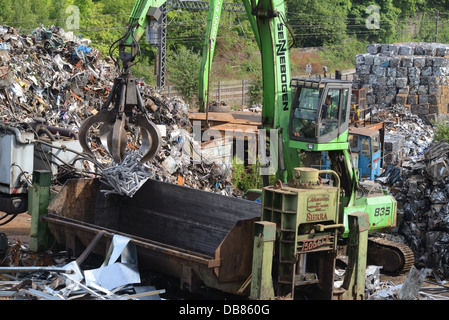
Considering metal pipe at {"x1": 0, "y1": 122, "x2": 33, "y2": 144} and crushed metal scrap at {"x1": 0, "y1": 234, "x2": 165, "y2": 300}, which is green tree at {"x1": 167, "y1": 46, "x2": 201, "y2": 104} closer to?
metal pipe at {"x1": 0, "y1": 122, "x2": 33, "y2": 144}

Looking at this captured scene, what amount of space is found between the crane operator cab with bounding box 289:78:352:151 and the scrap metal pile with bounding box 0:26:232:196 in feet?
17.6

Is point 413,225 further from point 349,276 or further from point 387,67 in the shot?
point 387,67

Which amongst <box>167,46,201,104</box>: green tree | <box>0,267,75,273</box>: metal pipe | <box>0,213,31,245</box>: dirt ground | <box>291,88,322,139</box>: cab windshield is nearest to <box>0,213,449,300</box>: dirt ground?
<box>0,213,31,245</box>: dirt ground

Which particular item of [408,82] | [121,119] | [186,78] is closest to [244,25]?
[186,78]

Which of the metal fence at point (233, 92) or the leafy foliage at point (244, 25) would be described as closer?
the leafy foliage at point (244, 25)

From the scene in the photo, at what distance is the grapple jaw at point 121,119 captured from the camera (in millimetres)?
8812

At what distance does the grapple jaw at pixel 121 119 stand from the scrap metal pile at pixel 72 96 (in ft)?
20.4

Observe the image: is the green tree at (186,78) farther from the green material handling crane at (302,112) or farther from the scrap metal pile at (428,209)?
the green material handling crane at (302,112)

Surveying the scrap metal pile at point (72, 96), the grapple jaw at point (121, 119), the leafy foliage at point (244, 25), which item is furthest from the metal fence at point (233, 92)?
the grapple jaw at point (121, 119)

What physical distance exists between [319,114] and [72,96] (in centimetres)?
911

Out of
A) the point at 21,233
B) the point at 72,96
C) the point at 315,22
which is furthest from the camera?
the point at 315,22

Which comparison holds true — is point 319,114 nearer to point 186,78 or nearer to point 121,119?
point 121,119

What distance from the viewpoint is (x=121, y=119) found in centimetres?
882

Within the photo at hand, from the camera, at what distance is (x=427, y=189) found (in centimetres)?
1334
